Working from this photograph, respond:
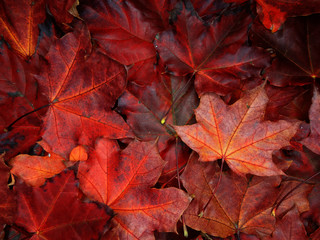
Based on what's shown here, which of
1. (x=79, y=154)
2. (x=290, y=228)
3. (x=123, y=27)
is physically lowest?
(x=290, y=228)

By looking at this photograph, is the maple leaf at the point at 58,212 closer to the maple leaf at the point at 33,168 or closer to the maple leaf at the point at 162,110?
the maple leaf at the point at 33,168

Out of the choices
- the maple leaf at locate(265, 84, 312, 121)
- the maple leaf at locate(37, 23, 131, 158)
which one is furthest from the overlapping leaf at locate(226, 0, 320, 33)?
the maple leaf at locate(37, 23, 131, 158)

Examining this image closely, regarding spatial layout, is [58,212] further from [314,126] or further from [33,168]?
[314,126]

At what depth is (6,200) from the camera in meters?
1.12

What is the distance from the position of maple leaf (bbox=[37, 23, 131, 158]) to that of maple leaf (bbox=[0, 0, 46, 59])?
0.63 feet

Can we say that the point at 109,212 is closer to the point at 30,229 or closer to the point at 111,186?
the point at 111,186

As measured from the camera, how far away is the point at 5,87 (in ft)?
3.78

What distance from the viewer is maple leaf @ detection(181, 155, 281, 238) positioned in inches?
47.4

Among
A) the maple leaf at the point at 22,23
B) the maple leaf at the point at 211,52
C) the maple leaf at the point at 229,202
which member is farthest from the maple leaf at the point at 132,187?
the maple leaf at the point at 22,23

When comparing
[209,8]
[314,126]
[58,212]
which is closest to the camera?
[58,212]

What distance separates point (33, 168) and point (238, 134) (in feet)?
2.92

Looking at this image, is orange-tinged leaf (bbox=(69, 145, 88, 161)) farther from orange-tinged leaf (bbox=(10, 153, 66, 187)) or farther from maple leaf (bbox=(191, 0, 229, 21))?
maple leaf (bbox=(191, 0, 229, 21))

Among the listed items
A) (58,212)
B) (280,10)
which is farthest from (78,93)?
(280,10)

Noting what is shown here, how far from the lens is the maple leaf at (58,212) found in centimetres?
107
